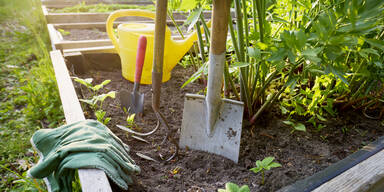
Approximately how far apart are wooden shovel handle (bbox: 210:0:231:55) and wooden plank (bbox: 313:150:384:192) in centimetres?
61

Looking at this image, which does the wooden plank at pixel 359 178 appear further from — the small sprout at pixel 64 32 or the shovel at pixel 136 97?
the small sprout at pixel 64 32

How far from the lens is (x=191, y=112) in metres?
1.28

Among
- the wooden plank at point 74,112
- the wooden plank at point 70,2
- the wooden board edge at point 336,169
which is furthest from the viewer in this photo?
the wooden plank at point 70,2

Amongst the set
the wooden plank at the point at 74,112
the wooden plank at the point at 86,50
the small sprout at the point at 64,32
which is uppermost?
the small sprout at the point at 64,32

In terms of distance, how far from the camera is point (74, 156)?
88cm

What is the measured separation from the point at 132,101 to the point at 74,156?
0.69m

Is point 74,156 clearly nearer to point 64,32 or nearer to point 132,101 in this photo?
point 132,101

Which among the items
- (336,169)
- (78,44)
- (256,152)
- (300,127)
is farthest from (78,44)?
(336,169)

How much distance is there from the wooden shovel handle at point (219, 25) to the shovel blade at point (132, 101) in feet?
2.06

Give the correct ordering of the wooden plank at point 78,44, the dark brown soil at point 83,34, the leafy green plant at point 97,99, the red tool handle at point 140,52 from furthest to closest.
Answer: the dark brown soil at point 83,34, the wooden plank at point 78,44, the red tool handle at point 140,52, the leafy green plant at point 97,99

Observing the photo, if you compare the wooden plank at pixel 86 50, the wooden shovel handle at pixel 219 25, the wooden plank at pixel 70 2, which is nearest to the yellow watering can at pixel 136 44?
the wooden plank at pixel 86 50

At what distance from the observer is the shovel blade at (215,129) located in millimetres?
1188

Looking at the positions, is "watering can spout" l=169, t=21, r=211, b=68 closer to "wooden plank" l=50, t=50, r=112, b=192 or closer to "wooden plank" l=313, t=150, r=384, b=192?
"wooden plank" l=50, t=50, r=112, b=192

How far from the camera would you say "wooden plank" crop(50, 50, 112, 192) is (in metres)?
0.78
